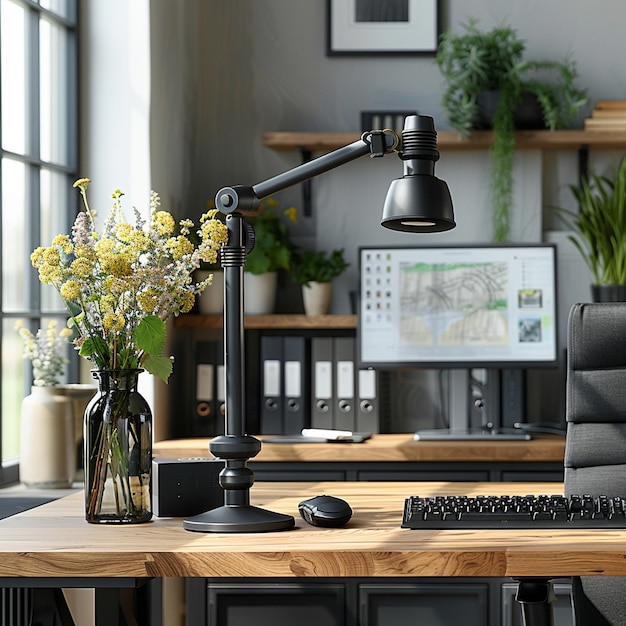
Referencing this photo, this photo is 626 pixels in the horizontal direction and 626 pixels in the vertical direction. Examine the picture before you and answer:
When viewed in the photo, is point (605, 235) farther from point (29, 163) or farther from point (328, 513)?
point (328, 513)

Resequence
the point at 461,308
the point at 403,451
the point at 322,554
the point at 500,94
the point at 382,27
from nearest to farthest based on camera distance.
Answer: the point at 322,554 → the point at 403,451 → the point at 461,308 → the point at 500,94 → the point at 382,27

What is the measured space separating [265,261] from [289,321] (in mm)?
231

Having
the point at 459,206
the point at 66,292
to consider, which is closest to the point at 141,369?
the point at 66,292

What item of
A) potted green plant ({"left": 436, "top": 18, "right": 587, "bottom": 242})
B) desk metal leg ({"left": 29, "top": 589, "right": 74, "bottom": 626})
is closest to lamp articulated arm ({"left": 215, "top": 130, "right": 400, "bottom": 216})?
desk metal leg ({"left": 29, "top": 589, "right": 74, "bottom": 626})

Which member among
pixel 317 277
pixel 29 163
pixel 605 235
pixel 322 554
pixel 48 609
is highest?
pixel 29 163

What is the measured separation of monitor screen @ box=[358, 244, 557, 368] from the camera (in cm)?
328

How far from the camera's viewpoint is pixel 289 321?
11.1ft

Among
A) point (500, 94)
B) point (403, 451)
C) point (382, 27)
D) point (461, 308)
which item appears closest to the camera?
point (403, 451)

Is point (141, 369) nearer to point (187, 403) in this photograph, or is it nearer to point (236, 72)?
point (187, 403)

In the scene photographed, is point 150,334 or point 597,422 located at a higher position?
point 150,334

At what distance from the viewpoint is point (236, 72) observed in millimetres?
3758

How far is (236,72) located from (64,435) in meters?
1.70

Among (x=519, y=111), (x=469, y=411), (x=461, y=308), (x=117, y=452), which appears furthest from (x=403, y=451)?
(x=117, y=452)

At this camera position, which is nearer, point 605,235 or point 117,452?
point 117,452
